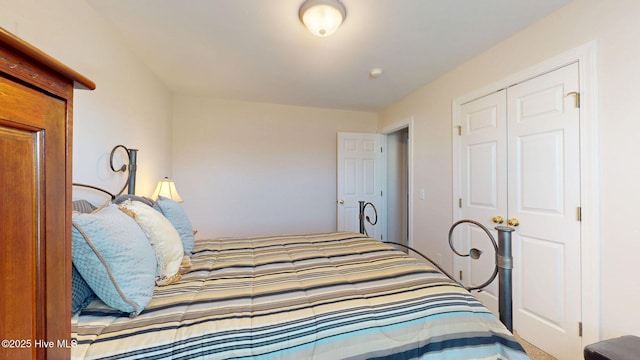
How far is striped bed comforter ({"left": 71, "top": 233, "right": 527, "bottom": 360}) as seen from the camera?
2.66 ft

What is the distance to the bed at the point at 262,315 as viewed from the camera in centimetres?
82

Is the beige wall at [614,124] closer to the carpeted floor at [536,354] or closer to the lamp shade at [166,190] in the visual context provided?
the carpeted floor at [536,354]

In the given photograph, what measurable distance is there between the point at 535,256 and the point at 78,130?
10.8ft

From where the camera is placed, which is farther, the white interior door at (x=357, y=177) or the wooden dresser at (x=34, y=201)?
the white interior door at (x=357, y=177)

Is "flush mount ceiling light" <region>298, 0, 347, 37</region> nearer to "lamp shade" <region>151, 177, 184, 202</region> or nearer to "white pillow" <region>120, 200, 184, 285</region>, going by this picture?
"white pillow" <region>120, 200, 184, 285</region>

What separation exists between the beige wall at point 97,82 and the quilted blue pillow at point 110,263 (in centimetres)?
94

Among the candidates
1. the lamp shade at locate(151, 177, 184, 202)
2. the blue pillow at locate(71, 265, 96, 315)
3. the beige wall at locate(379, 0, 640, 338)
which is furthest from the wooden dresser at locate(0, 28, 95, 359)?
the beige wall at locate(379, 0, 640, 338)

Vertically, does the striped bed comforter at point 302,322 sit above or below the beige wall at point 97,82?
below

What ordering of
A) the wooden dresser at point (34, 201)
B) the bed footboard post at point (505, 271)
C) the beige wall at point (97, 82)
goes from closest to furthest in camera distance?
1. the wooden dresser at point (34, 201)
2. the bed footboard post at point (505, 271)
3. the beige wall at point (97, 82)

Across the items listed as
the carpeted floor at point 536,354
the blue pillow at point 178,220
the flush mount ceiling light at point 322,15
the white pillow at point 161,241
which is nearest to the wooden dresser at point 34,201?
the white pillow at point 161,241

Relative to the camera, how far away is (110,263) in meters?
0.93

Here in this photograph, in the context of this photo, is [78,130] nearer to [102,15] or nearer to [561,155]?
[102,15]

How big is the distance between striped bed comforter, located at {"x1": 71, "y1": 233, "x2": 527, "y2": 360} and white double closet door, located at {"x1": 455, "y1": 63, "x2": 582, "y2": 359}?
3.75ft

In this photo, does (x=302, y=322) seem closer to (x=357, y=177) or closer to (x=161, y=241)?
(x=161, y=241)
